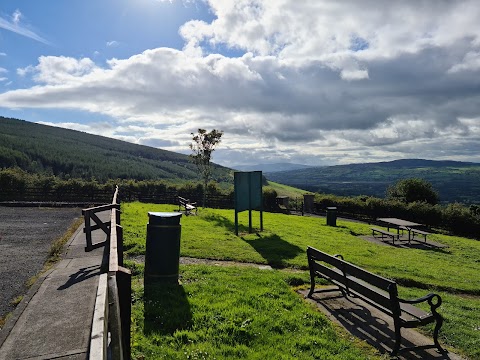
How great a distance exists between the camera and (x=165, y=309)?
6016mm

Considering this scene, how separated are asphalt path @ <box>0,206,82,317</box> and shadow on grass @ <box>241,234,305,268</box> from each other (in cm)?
654

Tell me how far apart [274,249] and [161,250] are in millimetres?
6297

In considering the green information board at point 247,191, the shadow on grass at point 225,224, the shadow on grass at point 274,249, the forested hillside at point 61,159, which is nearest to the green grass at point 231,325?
the shadow on grass at point 274,249

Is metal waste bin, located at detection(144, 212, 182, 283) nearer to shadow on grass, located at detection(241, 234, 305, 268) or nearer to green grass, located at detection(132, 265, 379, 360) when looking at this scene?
green grass, located at detection(132, 265, 379, 360)

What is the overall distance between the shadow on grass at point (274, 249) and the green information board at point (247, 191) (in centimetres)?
177

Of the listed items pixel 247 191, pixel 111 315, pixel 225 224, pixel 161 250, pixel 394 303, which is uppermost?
pixel 247 191

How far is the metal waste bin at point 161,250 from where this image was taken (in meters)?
7.42

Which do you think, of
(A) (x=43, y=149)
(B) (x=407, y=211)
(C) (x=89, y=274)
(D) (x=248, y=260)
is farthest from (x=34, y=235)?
(A) (x=43, y=149)

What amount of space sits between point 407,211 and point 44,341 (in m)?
35.5

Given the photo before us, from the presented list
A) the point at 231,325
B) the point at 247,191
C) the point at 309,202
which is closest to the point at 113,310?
the point at 231,325

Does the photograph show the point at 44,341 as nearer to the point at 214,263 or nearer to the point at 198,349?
the point at 198,349

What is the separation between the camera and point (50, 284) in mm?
7254

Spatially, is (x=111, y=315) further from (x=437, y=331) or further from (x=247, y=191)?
(x=247, y=191)

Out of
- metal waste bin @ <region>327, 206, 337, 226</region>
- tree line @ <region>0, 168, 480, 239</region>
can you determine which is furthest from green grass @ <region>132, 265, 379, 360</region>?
tree line @ <region>0, 168, 480, 239</region>
